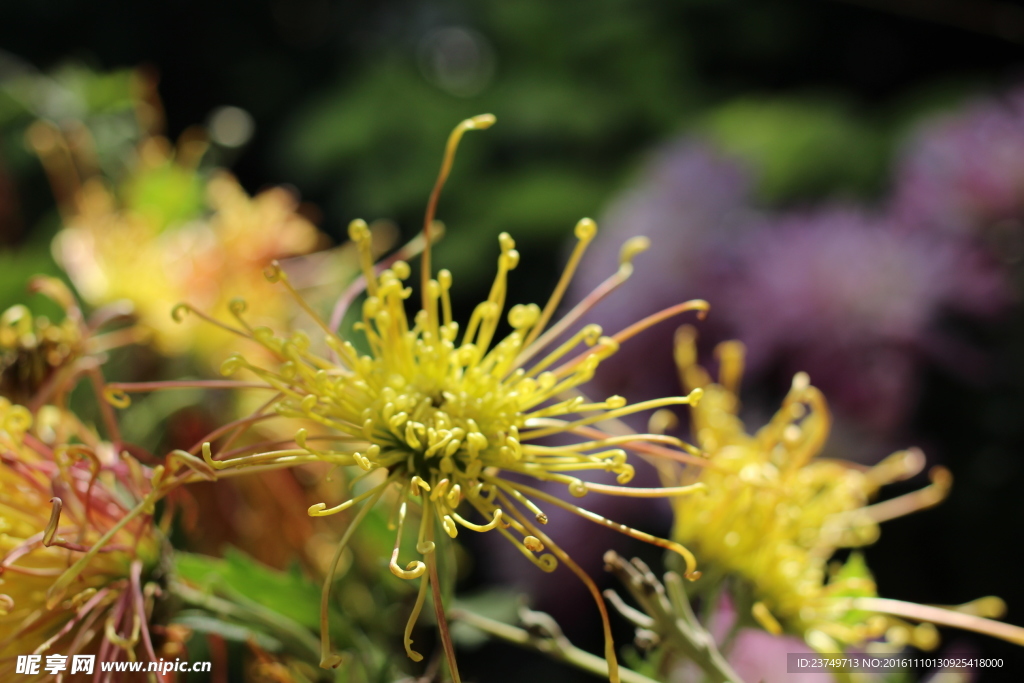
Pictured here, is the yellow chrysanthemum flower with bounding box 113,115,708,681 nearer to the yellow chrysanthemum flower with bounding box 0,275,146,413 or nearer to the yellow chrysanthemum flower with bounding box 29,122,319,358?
the yellow chrysanthemum flower with bounding box 0,275,146,413

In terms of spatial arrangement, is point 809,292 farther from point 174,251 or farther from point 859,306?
point 174,251

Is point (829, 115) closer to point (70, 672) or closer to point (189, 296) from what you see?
point (189, 296)

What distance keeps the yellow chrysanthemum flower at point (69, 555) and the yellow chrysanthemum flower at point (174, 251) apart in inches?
6.0

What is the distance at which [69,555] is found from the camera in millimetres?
209

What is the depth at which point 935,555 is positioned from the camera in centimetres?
49

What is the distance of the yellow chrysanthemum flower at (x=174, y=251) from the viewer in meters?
0.39

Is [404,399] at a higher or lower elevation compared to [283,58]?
lower

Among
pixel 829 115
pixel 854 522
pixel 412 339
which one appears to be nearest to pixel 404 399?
pixel 412 339

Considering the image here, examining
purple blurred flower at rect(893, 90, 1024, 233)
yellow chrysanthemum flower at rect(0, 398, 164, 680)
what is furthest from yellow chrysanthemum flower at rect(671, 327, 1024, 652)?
purple blurred flower at rect(893, 90, 1024, 233)

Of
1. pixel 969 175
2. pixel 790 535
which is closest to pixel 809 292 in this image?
pixel 969 175

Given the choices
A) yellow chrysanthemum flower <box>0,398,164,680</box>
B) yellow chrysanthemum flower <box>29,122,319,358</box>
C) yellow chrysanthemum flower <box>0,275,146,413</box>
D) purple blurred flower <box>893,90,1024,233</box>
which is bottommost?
yellow chrysanthemum flower <box>0,398,164,680</box>

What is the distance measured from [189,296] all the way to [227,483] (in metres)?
0.10

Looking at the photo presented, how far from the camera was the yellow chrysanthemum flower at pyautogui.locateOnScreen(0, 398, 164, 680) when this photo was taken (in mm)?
200

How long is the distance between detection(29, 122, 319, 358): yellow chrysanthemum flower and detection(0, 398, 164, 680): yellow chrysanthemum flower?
153mm
